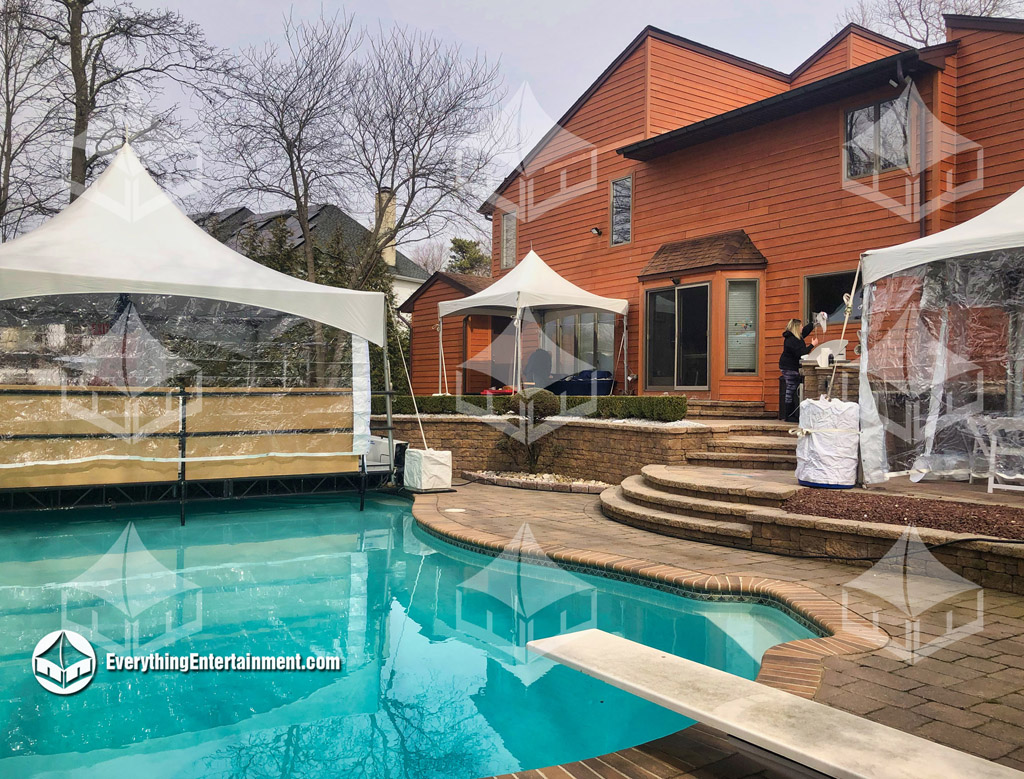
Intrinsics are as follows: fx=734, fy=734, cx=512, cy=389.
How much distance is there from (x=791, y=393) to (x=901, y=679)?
24.5ft

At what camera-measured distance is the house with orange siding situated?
31.2ft

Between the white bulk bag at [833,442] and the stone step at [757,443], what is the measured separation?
2.18 m

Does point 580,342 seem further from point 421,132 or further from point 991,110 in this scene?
point 991,110

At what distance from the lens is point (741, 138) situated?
38.7ft

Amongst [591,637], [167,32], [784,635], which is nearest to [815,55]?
[167,32]

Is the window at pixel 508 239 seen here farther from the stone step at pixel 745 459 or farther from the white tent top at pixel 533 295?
the stone step at pixel 745 459

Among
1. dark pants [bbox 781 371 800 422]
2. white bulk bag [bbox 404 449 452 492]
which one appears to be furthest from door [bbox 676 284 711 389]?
white bulk bag [bbox 404 449 452 492]

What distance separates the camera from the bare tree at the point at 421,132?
16828 millimetres

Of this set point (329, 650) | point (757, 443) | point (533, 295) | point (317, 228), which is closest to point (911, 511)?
point (757, 443)

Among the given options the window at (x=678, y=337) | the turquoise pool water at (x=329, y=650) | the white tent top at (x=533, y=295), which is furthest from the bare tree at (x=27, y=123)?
the window at (x=678, y=337)

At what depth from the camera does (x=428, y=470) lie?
9.10 m

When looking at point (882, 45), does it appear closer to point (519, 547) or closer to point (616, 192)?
point (616, 192)

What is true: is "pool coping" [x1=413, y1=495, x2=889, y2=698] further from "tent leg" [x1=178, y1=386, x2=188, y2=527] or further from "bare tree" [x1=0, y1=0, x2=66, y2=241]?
"bare tree" [x1=0, y1=0, x2=66, y2=241]

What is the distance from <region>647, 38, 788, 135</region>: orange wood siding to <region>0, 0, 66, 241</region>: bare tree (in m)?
11.1
